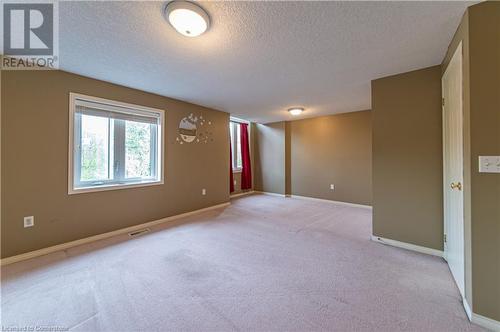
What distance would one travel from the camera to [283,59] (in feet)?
7.89

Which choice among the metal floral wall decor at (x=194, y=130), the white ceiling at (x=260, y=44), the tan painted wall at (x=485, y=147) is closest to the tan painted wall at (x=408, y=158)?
the white ceiling at (x=260, y=44)

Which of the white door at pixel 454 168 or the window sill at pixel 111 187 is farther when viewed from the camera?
the window sill at pixel 111 187

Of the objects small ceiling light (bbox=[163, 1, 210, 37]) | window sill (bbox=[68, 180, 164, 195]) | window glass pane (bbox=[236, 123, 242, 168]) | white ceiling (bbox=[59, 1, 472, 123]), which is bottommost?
window sill (bbox=[68, 180, 164, 195])

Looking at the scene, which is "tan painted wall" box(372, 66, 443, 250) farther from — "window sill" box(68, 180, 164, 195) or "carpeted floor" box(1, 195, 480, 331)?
"window sill" box(68, 180, 164, 195)

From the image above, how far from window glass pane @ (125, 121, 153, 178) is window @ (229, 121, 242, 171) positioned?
2975 millimetres

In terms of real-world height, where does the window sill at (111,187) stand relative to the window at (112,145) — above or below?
below

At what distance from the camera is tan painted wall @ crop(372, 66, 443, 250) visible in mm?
2504

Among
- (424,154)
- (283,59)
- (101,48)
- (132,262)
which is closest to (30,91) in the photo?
(101,48)

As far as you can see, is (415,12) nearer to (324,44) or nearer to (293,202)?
(324,44)

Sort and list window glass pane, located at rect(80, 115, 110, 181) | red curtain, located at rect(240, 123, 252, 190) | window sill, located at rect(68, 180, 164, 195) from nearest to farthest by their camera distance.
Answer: window sill, located at rect(68, 180, 164, 195) < window glass pane, located at rect(80, 115, 110, 181) < red curtain, located at rect(240, 123, 252, 190)

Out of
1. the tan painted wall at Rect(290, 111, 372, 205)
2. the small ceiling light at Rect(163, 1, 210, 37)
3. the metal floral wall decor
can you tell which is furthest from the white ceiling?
the tan painted wall at Rect(290, 111, 372, 205)

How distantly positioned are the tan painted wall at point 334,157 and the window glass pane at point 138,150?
3937mm

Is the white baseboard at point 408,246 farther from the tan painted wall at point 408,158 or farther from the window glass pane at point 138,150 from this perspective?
the window glass pane at point 138,150

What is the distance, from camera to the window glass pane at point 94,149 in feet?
9.70
